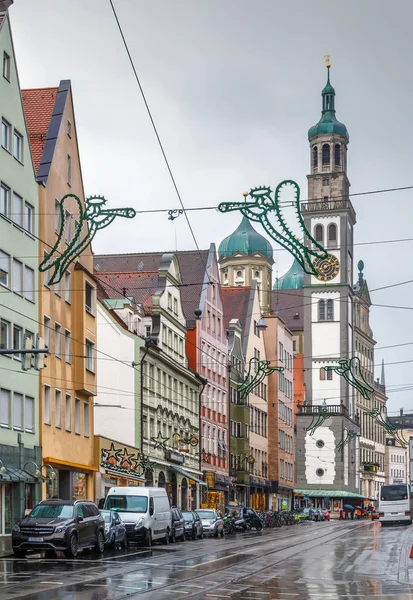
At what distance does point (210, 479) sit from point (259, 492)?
76.4 feet

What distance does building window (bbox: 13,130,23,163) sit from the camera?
4955 centimetres

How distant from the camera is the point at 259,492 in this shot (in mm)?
110375

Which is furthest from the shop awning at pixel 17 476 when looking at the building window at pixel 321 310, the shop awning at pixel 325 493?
the building window at pixel 321 310

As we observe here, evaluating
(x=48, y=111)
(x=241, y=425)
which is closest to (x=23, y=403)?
(x=48, y=111)

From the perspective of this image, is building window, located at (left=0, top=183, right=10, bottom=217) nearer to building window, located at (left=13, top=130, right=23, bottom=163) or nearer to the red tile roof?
building window, located at (left=13, top=130, right=23, bottom=163)

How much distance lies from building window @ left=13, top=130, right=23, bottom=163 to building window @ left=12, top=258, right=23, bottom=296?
4321 mm

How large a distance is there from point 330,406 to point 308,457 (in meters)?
6.81

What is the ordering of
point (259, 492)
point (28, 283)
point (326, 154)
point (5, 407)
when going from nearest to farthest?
1. point (5, 407)
2. point (28, 283)
3. point (259, 492)
4. point (326, 154)

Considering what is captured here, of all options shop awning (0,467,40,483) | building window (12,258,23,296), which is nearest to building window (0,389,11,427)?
shop awning (0,467,40,483)

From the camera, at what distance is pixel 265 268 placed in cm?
18562

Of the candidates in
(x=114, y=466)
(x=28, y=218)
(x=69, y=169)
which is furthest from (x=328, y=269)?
(x=28, y=218)

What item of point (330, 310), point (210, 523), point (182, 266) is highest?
point (330, 310)

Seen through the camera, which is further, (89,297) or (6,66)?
(89,297)

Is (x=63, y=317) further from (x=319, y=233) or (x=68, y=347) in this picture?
(x=319, y=233)
